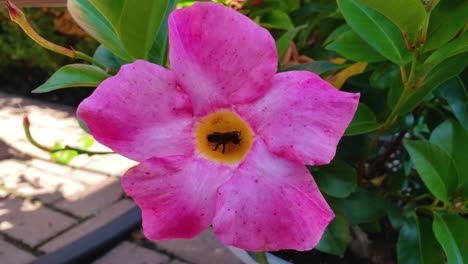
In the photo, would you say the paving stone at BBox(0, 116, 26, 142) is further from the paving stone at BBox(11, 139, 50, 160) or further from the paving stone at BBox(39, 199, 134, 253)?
the paving stone at BBox(39, 199, 134, 253)

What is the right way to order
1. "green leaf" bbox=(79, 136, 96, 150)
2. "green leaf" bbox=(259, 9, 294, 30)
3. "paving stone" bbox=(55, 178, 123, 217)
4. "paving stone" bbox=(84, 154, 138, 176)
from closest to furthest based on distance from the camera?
"green leaf" bbox=(259, 9, 294, 30), "paving stone" bbox=(55, 178, 123, 217), "paving stone" bbox=(84, 154, 138, 176), "green leaf" bbox=(79, 136, 96, 150)

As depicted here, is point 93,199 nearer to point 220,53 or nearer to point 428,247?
point 428,247

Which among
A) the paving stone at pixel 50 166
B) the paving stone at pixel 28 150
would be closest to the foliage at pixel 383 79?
the paving stone at pixel 50 166

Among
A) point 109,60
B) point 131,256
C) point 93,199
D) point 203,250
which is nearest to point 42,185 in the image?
point 93,199

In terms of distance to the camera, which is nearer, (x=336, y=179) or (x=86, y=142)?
(x=336, y=179)

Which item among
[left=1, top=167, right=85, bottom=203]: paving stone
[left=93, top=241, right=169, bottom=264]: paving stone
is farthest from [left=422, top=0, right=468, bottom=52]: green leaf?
[left=1, top=167, right=85, bottom=203]: paving stone

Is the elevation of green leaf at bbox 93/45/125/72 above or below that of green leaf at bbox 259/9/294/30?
below
